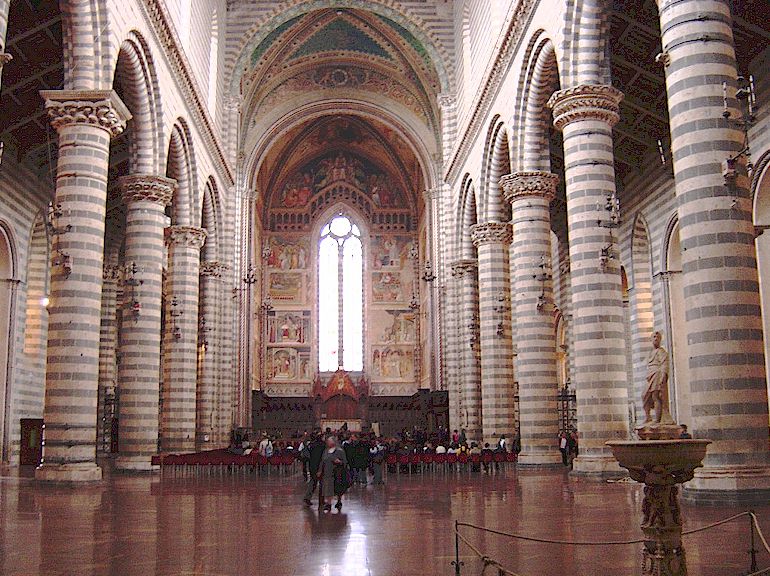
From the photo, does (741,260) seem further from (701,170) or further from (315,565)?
(315,565)

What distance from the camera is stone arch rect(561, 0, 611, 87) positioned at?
1812 centimetres

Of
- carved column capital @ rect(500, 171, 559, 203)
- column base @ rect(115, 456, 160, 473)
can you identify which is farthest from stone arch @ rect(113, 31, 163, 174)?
carved column capital @ rect(500, 171, 559, 203)

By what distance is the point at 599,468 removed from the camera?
17.6m

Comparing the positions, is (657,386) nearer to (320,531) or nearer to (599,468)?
(599,468)

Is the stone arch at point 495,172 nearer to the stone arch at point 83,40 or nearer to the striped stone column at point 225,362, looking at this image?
the striped stone column at point 225,362

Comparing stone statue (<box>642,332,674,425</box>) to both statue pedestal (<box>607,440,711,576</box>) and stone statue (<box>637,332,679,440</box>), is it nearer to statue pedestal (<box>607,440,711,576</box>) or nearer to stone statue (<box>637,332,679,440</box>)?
stone statue (<box>637,332,679,440</box>)

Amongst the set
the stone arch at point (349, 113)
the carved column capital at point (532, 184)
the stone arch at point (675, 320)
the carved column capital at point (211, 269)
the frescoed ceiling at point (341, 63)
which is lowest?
the stone arch at point (675, 320)

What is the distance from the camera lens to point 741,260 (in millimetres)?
12695

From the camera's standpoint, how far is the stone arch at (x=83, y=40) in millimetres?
17828

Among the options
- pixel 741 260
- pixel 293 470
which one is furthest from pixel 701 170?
pixel 293 470

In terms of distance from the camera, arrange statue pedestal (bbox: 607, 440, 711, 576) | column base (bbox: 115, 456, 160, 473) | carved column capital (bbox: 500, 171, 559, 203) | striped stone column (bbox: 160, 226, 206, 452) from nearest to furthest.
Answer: statue pedestal (bbox: 607, 440, 711, 576) → column base (bbox: 115, 456, 160, 473) → carved column capital (bbox: 500, 171, 559, 203) → striped stone column (bbox: 160, 226, 206, 452)

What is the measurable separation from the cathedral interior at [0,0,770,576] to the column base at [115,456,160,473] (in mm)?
74

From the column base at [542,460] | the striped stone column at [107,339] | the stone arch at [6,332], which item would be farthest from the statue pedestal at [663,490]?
the striped stone column at [107,339]

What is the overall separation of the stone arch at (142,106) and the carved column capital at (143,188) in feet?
0.74
